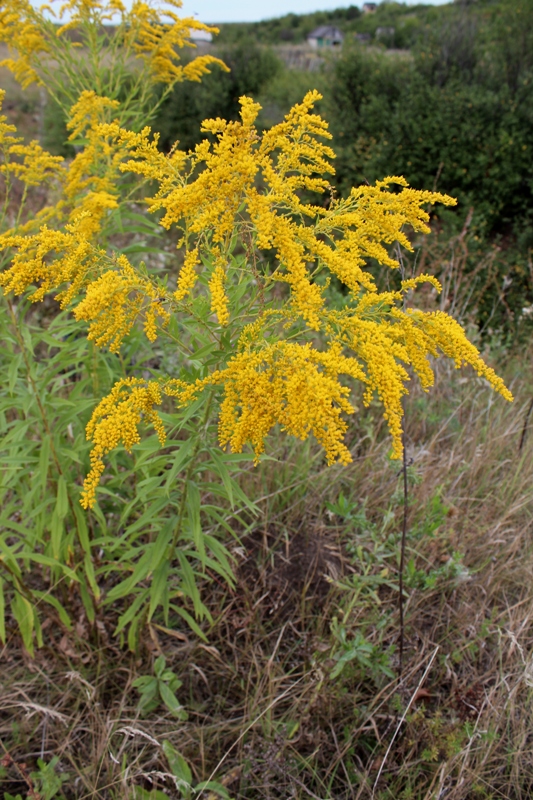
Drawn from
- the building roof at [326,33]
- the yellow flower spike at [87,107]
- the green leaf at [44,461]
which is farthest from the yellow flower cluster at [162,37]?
the building roof at [326,33]

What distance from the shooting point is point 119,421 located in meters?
1.67

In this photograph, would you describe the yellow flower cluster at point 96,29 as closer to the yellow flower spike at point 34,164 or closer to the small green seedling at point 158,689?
the yellow flower spike at point 34,164

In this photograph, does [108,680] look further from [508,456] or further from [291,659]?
[508,456]

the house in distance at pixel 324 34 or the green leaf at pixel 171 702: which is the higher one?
the house in distance at pixel 324 34

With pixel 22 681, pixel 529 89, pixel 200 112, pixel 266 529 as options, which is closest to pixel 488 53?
pixel 529 89

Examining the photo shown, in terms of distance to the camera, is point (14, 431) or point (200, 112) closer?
point (14, 431)

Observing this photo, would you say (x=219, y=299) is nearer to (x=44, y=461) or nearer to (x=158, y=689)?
(x=44, y=461)

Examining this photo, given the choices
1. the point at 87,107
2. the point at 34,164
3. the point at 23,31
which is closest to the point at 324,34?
the point at 23,31

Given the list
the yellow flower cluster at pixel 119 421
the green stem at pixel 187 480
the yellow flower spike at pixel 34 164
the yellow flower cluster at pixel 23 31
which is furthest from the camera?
the yellow flower cluster at pixel 23 31

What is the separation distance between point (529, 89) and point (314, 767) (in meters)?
8.48

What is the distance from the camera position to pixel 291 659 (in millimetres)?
2908

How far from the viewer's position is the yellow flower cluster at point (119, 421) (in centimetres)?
167

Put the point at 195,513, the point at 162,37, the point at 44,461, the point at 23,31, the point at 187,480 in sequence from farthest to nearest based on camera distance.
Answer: the point at 162,37 → the point at 23,31 → the point at 44,461 → the point at 187,480 → the point at 195,513

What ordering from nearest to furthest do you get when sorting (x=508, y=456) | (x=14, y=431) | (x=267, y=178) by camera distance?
(x=267, y=178) → (x=14, y=431) → (x=508, y=456)
